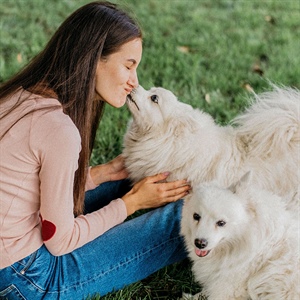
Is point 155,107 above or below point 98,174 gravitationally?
above

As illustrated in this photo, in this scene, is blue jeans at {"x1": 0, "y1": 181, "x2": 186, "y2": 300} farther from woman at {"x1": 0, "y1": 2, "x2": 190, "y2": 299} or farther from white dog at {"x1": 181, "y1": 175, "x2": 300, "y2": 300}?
white dog at {"x1": 181, "y1": 175, "x2": 300, "y2": 300}

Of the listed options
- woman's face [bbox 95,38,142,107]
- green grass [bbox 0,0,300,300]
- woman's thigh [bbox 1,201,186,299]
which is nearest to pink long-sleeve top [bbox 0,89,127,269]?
woman's thigh [bbox 1,201,186,299]

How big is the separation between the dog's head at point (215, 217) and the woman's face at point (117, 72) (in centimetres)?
60

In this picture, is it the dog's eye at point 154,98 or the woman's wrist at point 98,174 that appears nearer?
the dog's eye at point 154,98

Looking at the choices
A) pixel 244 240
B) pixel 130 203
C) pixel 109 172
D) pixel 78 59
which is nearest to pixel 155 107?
Result: pixel 109 172

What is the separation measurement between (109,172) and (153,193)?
0.50 meters

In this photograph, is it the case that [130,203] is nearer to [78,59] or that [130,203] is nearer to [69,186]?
[69,186]

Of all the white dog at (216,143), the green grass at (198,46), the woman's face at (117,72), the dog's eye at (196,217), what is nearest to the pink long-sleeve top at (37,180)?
the woman's face at (117,72)

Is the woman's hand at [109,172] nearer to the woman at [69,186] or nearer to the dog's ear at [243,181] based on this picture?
the woman at [69,186]

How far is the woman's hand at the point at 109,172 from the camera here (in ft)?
9.81

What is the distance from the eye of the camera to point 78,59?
87.6 inches

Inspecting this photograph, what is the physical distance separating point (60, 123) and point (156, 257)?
0.90 metres

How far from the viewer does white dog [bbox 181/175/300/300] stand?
7.16 ft

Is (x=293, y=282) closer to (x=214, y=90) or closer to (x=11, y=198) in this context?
(x=11, y=198)
